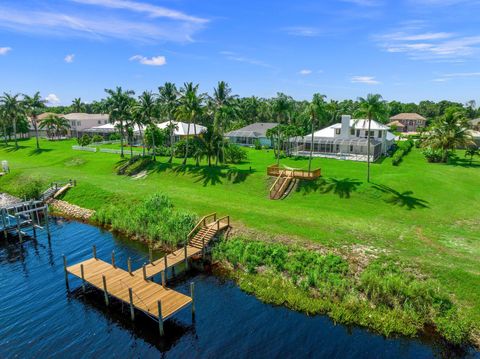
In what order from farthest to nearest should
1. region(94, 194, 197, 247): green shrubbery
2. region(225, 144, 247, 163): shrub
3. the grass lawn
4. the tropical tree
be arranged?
the tropical tree → region(225, 144, 247, 163): shrub → region(94, 194, 197, 247): green shrubbery → the grass lawn

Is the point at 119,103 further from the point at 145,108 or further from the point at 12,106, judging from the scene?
the point at 12,106

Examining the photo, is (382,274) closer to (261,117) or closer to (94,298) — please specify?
(94,298)

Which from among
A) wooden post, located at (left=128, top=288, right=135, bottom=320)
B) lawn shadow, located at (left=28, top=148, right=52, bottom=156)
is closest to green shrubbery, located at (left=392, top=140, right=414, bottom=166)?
wooden post, located at (left=128, top=288, right=135, bottom=320)

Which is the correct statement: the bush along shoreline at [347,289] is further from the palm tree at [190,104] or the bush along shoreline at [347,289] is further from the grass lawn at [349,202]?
the palm tree at [190,104]

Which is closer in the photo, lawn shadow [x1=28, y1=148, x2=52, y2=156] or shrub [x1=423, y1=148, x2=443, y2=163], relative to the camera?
shrub [x1=423, y1=148, x2=443, y2=163]

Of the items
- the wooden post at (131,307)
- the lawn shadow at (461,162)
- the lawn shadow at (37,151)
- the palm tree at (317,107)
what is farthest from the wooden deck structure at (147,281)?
the lawn shadow at (37,151)

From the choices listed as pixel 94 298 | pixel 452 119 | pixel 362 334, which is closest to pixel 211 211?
pixel 94 298

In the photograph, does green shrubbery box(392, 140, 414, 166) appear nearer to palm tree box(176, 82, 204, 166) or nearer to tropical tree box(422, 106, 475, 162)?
tropical tree box(422, 106, 475, 162)

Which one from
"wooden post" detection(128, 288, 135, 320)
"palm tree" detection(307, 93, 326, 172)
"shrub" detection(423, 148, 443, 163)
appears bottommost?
"wooden post" detection(128, 288, 135, 320)
